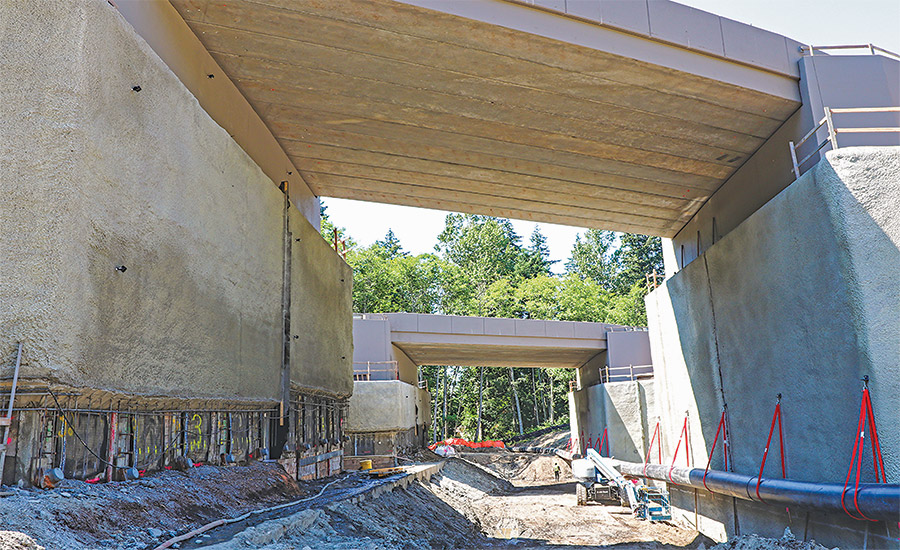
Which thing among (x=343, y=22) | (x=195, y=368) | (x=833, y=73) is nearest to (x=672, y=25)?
(x=833, y=73)

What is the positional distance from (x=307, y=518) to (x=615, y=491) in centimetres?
1517

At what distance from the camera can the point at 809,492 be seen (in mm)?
9477

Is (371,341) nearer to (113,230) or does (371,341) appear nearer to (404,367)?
(404,367)

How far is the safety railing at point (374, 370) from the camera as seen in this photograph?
27.2 meters

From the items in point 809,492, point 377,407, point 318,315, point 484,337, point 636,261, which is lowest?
point 809,492

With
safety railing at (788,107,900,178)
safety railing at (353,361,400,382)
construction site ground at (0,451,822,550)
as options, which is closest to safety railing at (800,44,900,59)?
safety railing at (788,107,900,178)

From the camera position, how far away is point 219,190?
434 inches

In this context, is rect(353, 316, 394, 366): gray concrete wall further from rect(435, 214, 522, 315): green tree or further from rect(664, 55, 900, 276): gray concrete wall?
rect(435, 214, 522, 315): green tree

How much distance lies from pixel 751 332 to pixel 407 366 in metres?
24.0

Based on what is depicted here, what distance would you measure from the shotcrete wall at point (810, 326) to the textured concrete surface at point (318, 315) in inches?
373

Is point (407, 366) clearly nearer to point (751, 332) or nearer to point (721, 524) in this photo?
point (721, 524)

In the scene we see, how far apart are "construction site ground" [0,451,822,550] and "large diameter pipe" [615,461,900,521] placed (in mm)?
728

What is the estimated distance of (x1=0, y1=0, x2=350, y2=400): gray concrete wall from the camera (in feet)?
22.3

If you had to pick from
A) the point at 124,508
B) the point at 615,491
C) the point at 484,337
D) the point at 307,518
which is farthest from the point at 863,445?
the point at 484,337
